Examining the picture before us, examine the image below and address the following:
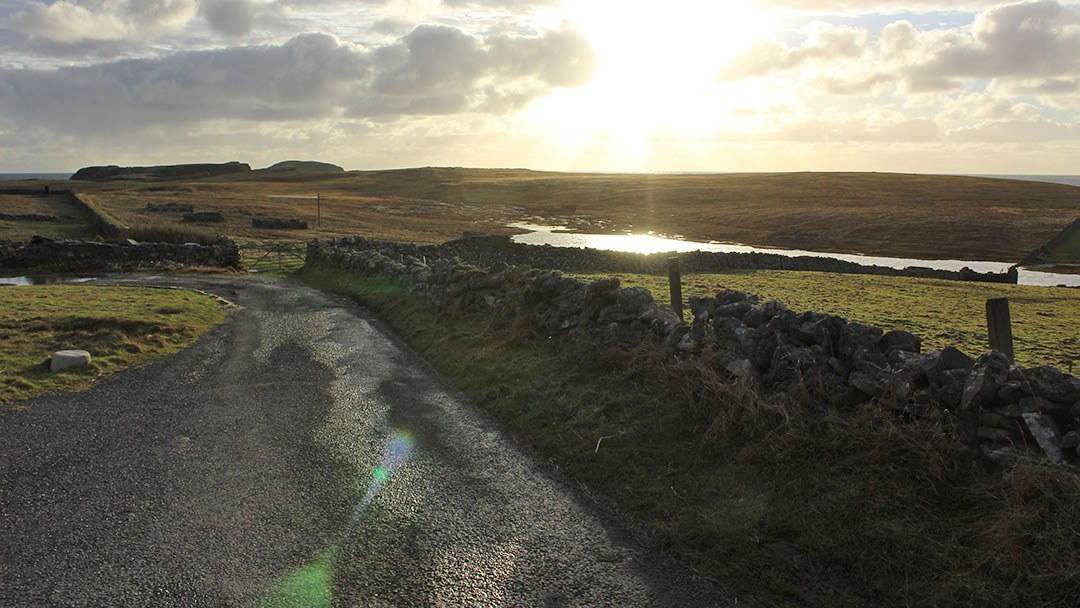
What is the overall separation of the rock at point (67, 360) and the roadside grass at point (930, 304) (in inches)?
581

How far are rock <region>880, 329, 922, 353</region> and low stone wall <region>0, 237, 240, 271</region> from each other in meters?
37.7

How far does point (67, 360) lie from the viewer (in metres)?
14.0

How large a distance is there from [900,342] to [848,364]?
684 millimetres

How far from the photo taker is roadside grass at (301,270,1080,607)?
18.7ft

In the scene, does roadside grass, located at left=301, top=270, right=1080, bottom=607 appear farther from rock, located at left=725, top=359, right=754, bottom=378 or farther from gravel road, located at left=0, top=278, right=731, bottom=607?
gravel road, located at left=0, top=278, right=731, bottom=607

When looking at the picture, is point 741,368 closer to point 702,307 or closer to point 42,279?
point 702,307

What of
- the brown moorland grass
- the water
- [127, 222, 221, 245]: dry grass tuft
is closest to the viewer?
[127, 222, 221, 245]: dry grass tuft

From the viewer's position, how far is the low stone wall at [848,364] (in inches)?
257

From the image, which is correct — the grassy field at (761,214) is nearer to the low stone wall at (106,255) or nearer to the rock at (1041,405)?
the low stone wall at (106,255)

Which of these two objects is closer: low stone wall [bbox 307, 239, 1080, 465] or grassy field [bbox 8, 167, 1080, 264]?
low stone wall [bbox 307, 239, 1080, 465]

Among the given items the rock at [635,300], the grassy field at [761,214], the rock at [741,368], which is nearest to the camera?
the rock at [741,368]

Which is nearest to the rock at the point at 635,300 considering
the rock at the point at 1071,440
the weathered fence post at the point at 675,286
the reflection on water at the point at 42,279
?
the weathered fence post at the point at 675,286

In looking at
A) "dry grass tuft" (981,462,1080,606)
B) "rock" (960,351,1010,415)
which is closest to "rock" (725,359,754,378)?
"rock" (960,351,1010,415)

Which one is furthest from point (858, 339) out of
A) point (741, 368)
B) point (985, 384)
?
point (985, 384)
